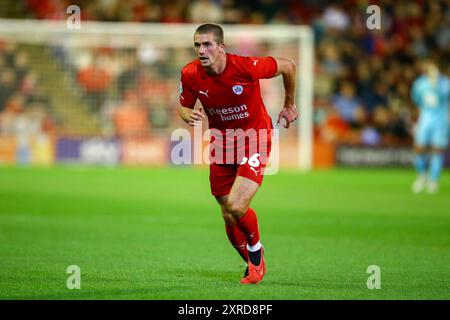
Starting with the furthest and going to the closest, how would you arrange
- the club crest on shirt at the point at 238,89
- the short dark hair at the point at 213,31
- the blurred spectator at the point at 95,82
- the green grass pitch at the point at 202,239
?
the blurred spectator at the point at 95,82
the club crest on shirt at the point at 238,89
the short dark hair at the point at 213,31
the green grass pitch at the point at 202,239

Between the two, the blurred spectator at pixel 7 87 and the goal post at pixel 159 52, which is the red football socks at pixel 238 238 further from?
the blurred spectator at pixel 7 87

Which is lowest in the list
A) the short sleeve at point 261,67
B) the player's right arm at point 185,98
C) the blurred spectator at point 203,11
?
the player's right arm at point 185,98

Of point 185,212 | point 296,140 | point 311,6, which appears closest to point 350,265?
point 185,212

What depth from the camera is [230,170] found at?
28.8 ft

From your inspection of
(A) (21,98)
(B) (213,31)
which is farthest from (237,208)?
(A) (21,98)

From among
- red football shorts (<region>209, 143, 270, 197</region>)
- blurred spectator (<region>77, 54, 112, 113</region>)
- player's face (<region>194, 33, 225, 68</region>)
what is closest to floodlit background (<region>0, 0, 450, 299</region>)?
blurred spectator (<region>77, 54, 112, 113</region>)

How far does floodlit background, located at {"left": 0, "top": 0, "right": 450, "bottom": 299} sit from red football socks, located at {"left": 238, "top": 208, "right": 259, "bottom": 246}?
2.33m

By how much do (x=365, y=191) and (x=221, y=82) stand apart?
11.2 m

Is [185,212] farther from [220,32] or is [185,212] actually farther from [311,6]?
[311,6]

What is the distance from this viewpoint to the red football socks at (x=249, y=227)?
856 cm

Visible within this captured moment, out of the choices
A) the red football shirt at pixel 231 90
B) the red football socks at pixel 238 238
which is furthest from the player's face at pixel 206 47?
the red football socks at pixel 238 238

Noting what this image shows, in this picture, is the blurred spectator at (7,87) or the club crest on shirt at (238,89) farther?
the blurred spectator at (7,87)

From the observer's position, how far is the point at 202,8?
2722 cm

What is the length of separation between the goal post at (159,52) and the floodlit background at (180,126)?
40 millimetres
